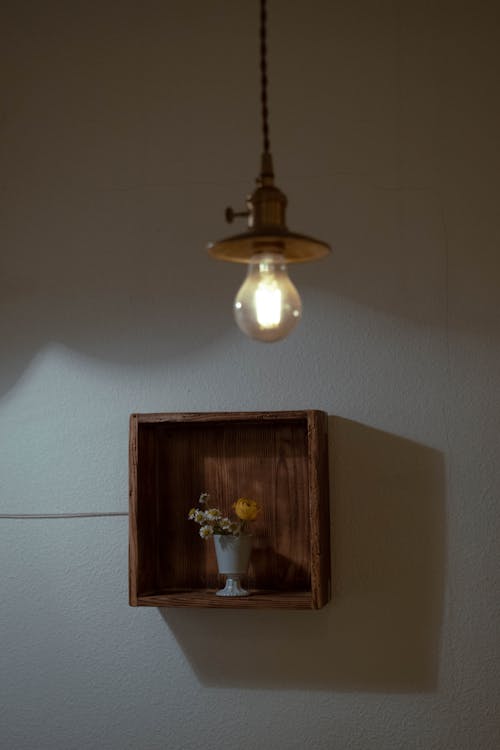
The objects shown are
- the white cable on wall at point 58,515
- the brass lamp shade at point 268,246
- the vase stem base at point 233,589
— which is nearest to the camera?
the brass lamp shade at point 268,246

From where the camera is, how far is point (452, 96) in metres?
2.59

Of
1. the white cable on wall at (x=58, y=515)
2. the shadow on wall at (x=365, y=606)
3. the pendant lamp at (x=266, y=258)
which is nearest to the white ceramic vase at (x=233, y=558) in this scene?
the shadow on wall at (x=365, y=606)

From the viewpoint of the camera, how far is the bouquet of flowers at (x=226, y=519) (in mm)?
2416

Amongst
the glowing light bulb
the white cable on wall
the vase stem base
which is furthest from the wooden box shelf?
the glowing light bulb

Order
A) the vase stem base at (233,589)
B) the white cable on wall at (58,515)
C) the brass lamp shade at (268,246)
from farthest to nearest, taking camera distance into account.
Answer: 1. the white cable on wall at (58,515)
2. the vase stem base at (233,589)
3. the brass lamp shade at (268,246)

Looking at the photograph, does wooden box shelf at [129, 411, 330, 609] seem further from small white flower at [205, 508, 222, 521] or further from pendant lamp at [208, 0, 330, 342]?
pendant lamp at [208, 0, 330, 342]

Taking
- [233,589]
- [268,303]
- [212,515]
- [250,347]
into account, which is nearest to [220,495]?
[212,515]

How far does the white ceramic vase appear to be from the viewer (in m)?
2.40

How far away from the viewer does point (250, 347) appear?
2637 mm

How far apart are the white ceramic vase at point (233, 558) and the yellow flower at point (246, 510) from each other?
0.05 m

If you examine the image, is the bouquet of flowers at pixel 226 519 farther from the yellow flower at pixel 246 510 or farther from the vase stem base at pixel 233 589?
the vase stem base at pixel 233 589

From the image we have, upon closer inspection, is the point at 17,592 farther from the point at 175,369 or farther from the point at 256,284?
the point at 256,284

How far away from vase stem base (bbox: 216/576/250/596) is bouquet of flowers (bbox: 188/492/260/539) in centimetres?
12

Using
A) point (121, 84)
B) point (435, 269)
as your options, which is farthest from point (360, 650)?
point (121, 84)
